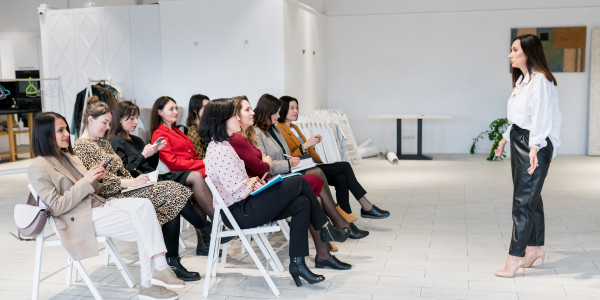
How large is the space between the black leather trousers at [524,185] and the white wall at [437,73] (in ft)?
26.0

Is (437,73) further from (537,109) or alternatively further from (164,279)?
(164,279)

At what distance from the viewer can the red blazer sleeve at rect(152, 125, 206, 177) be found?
4863 millimetres

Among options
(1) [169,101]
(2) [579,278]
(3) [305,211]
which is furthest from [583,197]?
(1) [169,101]

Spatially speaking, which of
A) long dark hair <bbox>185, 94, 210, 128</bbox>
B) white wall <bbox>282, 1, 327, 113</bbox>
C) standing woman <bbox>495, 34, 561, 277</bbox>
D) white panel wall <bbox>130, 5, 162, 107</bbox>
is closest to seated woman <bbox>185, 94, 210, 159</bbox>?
long dark hair <bbox>185, 94, 210, 128</bbox>

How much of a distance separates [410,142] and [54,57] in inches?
266

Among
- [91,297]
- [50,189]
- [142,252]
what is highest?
[50,189]

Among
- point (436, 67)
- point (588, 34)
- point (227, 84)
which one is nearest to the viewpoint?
point (227, 84)

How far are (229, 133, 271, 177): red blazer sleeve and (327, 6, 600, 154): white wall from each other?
25.9 feet

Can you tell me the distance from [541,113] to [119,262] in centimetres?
282

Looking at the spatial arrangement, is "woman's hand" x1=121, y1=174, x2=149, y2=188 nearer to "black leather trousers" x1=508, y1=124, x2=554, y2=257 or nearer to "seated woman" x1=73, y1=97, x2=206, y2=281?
"seated woman" x1=73, y1=97, x2=206, y2=281

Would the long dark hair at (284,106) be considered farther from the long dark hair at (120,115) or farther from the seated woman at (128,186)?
the seated woman at (128,186)

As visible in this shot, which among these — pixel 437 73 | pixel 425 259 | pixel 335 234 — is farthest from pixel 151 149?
pixel 437 73

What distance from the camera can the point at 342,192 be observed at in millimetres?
5301

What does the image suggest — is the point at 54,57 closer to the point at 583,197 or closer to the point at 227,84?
the point at 227,84
